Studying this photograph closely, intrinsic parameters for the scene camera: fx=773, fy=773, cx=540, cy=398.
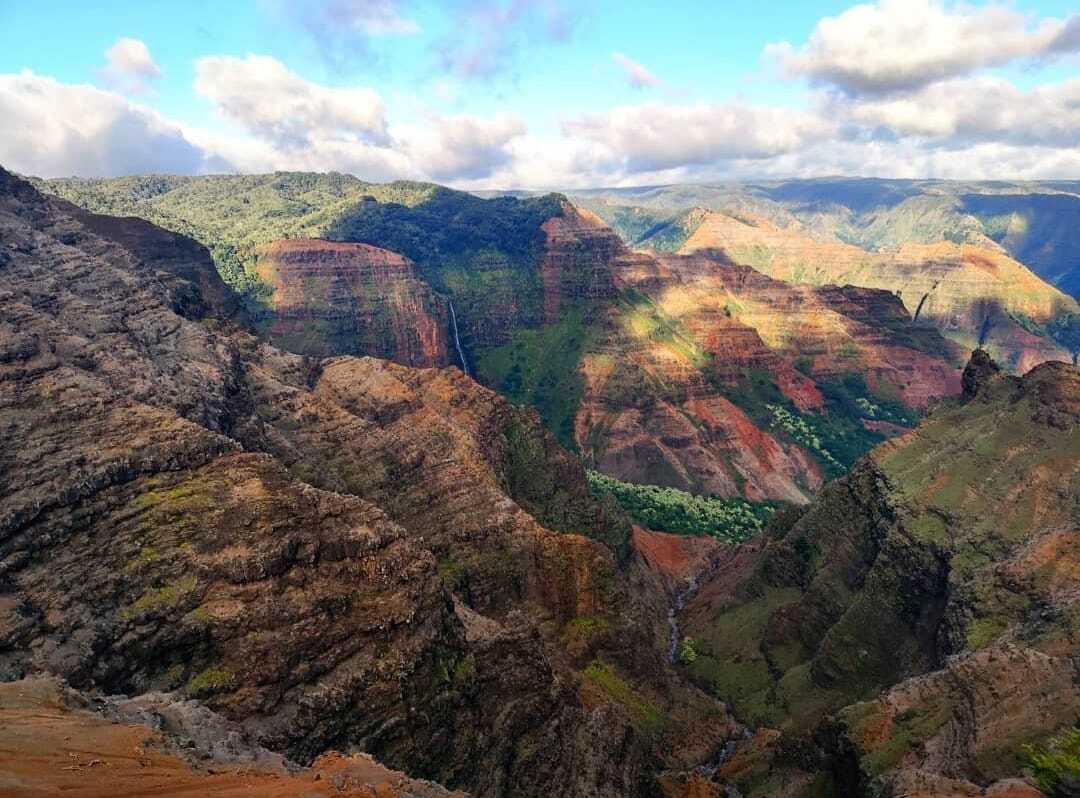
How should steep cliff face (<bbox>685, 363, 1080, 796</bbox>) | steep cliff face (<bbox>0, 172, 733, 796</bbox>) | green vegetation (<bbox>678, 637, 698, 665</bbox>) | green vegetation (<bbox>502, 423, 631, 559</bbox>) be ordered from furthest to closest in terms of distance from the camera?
green vegetation (<bbox>502, 423, 631, 559</bbox>) → green vegetation (<bbox>678, 637, 698, 665</bbox>) → steep cliff face (<bbox>685, 363, 1080, 796</bbox>) → steep cliff face (<bbox>0, 172, 733, 796</bbox>)

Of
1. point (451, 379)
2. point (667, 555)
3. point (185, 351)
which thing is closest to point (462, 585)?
point (185, 351)

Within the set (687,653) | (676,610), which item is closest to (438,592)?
(687,653)

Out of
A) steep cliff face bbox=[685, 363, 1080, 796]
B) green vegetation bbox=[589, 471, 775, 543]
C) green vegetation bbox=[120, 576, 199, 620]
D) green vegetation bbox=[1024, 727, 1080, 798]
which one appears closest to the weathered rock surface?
green vegetation bbox=[120, 576, 199, 620]

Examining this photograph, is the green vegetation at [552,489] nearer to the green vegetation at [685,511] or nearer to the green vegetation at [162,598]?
the green vegetation at [685,511]

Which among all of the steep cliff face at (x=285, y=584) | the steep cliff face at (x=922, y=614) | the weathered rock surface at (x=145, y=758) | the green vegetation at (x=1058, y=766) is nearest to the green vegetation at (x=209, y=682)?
the steep cliff face at (x=285, y=584)

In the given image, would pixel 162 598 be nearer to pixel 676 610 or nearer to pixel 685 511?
pixel 676 610

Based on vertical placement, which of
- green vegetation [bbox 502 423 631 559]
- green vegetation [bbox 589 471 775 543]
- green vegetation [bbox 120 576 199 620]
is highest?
green vegetation [bbox 120 576 199 620]

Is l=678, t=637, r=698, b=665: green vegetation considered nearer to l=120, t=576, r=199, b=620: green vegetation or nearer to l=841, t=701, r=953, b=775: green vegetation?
l=841, t=701, r=953, b=775: green vegetation
